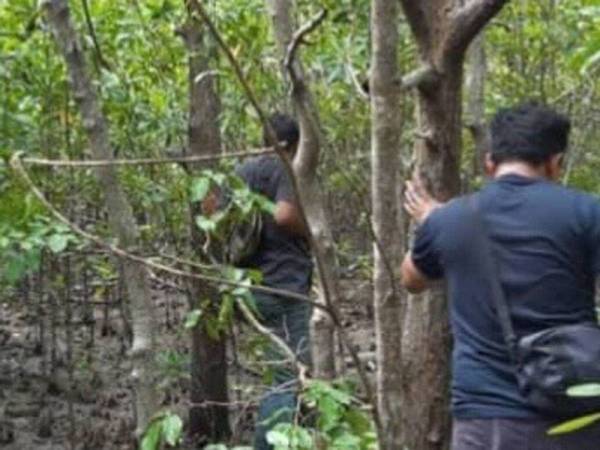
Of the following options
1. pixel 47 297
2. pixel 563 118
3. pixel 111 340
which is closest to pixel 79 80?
pixel 563 118

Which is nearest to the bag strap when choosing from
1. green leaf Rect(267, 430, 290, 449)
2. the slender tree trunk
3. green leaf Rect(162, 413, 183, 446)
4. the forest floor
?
green leaf Rect(267, 430, 290, 449)

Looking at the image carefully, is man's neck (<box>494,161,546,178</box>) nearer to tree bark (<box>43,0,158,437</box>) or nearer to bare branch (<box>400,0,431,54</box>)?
bare branch (<box>400,0,431,54</box>)

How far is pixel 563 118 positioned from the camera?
3.22 m

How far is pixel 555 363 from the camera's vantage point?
9.68ft

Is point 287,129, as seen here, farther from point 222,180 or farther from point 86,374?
point 86,374

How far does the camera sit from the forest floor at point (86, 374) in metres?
7.01

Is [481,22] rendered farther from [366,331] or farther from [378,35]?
[366,331]

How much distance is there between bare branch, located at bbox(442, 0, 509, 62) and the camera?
3041 millimetres

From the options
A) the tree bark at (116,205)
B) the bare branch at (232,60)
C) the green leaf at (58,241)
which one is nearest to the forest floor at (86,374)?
the green leaf at (58,241)

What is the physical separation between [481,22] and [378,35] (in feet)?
1.28

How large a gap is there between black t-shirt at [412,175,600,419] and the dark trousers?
0.02 m

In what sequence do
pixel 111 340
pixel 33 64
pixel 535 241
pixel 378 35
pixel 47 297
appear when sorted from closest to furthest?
1. pixel 378 35
2. pixel 535 241
3. pixel 33 64
4. pixel 47 297
5. pixel 111 340

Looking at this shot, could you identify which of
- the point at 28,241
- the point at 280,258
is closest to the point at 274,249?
the point at 280,258

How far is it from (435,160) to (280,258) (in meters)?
1.80
